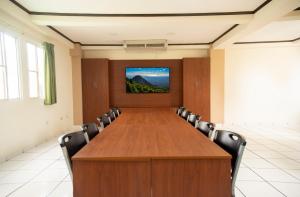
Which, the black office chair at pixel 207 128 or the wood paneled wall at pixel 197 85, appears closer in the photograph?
the black office chair at pixel 207 128

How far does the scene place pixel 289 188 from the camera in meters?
2.54

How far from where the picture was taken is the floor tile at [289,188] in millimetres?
2398

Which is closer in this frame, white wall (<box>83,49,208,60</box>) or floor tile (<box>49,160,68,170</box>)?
floor tile (<box>49,160,68,170</box>)

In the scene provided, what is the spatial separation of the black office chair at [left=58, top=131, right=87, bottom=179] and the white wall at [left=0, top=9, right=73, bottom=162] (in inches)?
89.3

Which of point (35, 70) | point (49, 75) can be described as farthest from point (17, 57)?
point (49, 75)

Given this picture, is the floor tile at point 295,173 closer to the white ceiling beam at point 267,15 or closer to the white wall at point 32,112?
the white ceiling beam at point 267,15

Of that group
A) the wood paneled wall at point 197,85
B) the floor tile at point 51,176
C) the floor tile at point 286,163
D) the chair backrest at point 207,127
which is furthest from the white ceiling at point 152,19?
the floor tile at point 51,176

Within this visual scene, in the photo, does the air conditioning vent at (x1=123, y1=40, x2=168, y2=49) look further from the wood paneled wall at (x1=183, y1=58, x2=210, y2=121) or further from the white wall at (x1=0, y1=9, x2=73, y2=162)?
the white wall at (x1=0, y1=9, x2=73, y2=162)

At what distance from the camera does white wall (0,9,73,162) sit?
3557 mm

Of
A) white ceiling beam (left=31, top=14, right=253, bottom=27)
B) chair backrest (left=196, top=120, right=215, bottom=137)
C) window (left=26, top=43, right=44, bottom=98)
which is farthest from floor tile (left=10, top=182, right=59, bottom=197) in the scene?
white ceiling beam (left=31, top=14, right=253, bottom=27)

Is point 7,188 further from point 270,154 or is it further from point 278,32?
point 278,32

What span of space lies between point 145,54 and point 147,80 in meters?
0.87

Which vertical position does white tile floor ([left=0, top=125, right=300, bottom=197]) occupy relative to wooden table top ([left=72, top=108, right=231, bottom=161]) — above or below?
below

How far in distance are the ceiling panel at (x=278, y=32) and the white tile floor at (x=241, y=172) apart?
2670mm
